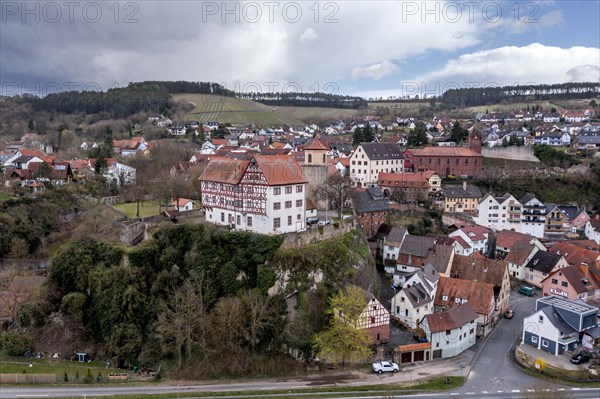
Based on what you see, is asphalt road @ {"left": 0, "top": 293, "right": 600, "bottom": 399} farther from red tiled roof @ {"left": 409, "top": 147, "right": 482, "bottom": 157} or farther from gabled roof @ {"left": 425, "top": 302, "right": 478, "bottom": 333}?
red tiled roof @ {"left": 409, "top": 147, "right": 482, "bottom": 157}

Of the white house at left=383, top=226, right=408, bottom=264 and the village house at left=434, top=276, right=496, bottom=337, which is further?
the white house at left=383, top=226, right=408, bottom=264

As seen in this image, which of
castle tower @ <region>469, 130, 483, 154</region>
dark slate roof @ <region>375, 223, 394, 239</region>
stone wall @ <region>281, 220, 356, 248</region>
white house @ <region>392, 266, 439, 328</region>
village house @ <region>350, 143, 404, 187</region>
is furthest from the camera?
castle tower @ <region>469, 130, 483, 154</region>

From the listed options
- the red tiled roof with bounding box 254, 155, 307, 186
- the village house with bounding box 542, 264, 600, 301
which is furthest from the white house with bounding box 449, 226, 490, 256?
the red tiled roof with bounding box 254, 155, 307, 186

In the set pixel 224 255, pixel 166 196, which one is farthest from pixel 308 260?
pixel 166 196

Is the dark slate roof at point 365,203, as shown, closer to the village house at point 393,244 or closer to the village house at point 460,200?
the village house at point 393,244

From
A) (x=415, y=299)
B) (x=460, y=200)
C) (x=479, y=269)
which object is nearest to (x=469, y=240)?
(x=479, y=269)

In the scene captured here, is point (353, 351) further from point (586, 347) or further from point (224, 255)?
point (586, 347)
